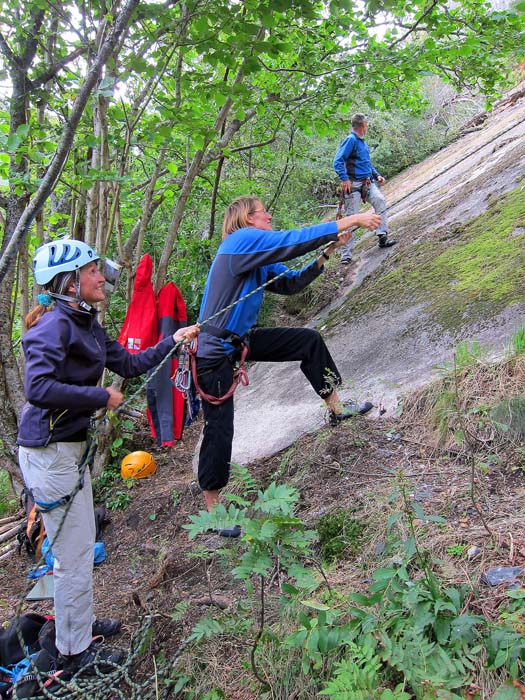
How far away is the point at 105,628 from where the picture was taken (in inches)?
130

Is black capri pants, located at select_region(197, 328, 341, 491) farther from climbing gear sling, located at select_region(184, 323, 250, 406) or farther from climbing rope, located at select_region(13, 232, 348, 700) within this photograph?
climbing rope, located at select_region(13, 232, 348, 700)

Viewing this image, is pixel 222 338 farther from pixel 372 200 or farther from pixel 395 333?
pixel 372 200

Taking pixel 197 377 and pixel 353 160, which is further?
pixel 353 160

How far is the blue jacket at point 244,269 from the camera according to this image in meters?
3.66

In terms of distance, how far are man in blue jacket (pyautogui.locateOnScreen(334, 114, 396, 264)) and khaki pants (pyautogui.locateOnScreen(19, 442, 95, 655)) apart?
19.5ft

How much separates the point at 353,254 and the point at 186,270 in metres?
2.80

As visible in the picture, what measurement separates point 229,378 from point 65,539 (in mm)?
1568

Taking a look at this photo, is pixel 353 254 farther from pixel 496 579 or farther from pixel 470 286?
pixel 496 579

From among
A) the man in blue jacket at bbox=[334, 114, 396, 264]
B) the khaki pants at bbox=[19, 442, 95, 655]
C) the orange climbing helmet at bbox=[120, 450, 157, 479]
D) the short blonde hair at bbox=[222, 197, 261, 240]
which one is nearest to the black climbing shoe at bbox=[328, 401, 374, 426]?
the short blonde hair at bbox=[222, 197, 261, 240]

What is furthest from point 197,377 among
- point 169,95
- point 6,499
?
point 6,499

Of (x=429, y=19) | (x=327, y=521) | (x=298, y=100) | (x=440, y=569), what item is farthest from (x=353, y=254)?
(x=440, y=569)

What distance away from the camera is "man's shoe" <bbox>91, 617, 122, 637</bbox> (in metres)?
3.29

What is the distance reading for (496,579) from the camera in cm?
241

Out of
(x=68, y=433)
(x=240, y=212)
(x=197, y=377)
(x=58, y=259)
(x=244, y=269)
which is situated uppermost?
(x=58, y=259)
